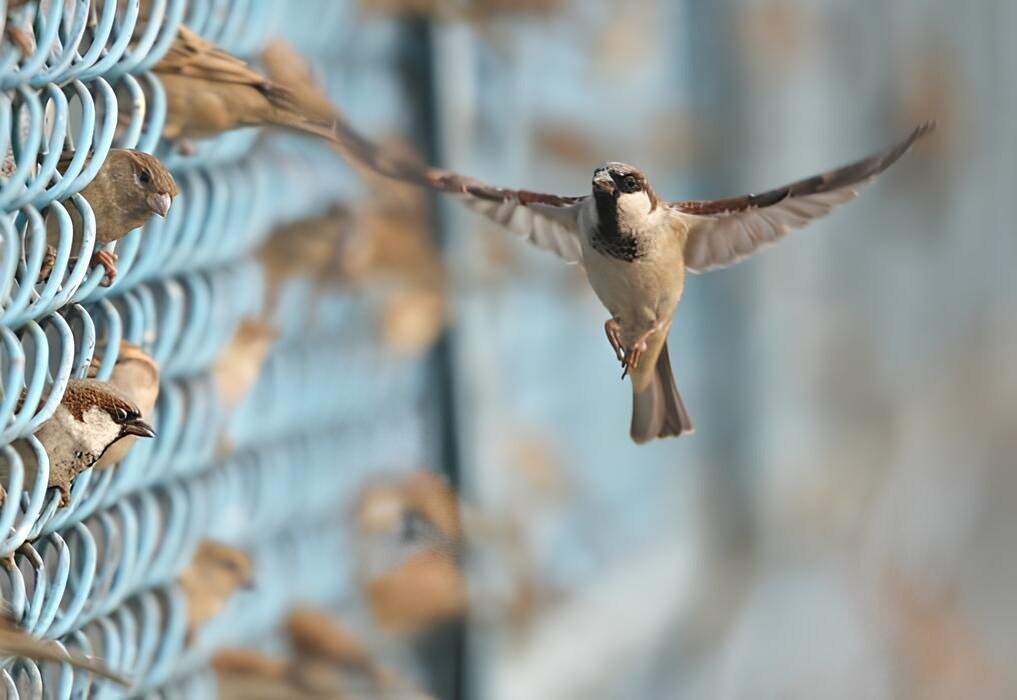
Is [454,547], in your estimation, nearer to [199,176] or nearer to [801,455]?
[199,176]

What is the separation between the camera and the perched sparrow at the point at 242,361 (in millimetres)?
783

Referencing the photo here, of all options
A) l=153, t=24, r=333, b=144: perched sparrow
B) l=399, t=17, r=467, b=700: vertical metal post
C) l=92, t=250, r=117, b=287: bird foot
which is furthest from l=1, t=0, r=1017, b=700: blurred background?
l=92, t=250, r=117, b=287: bird foot

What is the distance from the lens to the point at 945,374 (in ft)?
4.80

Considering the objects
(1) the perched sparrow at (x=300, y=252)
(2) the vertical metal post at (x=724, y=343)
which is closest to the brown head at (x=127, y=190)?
(1) the perched sparrow at (x=300, y=252)

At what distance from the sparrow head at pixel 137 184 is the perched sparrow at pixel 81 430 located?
60 mm

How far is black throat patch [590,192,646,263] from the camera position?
0.43m

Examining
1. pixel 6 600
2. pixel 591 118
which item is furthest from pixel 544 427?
pixel 6 600

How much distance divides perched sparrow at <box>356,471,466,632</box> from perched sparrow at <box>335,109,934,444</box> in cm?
31

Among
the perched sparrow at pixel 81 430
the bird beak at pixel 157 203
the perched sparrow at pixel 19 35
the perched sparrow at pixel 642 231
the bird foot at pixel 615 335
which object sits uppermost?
the perched sparrow at pixel 19 35

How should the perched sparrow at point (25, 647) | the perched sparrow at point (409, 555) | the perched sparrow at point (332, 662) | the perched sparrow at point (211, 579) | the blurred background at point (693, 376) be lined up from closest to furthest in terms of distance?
the perched sparrow at point (25, 647) < the perched sparrow at point (211, 579) < the perched sparrow at point (409, 555) < the perched sparrow at point (332, 662) < the blurred background at point (693, 376)

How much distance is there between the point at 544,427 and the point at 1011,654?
1.64 feet

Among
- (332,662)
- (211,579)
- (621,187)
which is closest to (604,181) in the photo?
(621,187)

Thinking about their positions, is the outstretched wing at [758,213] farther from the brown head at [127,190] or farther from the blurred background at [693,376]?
the blurred background at [693,376]

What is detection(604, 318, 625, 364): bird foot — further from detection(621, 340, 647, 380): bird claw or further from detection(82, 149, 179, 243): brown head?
detection(82, 149, 179, 243): brown head
